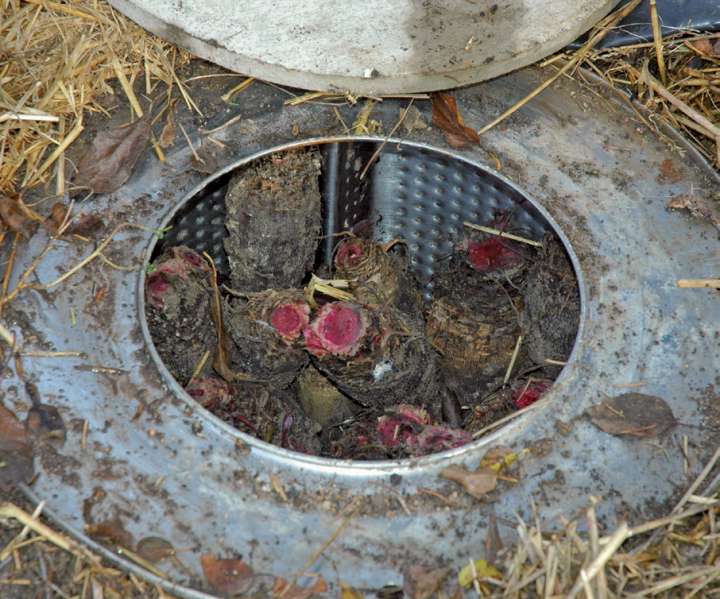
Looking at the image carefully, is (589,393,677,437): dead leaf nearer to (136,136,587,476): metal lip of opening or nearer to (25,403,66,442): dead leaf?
(136,136,587,476): metal lip of opening

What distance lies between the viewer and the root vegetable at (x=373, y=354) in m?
1.84

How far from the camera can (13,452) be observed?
158 centimetres

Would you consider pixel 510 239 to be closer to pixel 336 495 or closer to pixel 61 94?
pixel 336 495

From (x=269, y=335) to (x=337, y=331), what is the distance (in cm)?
15

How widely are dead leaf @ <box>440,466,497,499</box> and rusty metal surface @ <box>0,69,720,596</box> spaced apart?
0.05ft

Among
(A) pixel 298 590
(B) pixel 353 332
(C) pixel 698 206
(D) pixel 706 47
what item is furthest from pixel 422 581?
(D) pixel 706 47

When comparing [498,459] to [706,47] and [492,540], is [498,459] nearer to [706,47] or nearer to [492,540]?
[492,540]

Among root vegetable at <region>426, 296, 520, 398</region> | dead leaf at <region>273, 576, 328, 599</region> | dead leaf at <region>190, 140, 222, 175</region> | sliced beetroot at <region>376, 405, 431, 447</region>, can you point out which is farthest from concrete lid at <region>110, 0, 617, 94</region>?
dead leaf at <region>273, 576, 328, 599</region>

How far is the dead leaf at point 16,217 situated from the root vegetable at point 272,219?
397 mm

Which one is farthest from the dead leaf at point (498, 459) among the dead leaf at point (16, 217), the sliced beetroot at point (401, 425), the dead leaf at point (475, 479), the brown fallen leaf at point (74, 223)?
the dead leaf at point (16, 217)

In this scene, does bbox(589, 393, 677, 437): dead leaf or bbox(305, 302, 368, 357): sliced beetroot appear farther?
bbox(305, 302, 368, 357): sliced beetroot

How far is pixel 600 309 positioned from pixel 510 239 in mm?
400

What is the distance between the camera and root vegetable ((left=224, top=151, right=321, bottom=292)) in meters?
1.99

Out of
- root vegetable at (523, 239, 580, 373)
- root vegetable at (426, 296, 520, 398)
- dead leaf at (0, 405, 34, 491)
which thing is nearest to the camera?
dead leaf at (0, 405, 34, 491)
